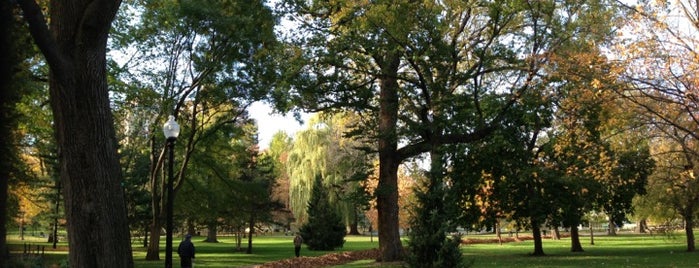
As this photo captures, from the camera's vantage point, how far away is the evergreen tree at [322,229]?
3862 centimetres

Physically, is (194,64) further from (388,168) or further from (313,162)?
(313,162)

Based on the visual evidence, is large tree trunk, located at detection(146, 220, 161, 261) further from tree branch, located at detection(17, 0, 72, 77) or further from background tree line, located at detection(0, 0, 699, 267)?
tree branch, located at detection(17, 0, 72, 77)

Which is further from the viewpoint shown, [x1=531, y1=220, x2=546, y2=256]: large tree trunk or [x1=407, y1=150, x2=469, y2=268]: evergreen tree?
[x1=531, y1=220, x2=546, y2=256]: large tree trunk

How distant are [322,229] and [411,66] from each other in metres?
19.6

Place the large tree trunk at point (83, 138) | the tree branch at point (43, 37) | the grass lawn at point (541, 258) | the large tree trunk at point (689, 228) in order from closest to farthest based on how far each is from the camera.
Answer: the tree branch at point (43, 37)
the large tree trunk at point (83, 138)
the grass lawn at point (541, 258)
the large tree trunk at point (689, 228)

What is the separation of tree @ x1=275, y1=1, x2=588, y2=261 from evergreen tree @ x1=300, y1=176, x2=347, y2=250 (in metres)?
15.7

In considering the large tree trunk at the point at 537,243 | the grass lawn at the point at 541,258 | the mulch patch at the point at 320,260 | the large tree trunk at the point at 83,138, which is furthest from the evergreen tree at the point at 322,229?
the large tree trunk at the point at 83,138

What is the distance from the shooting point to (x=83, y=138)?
816cm

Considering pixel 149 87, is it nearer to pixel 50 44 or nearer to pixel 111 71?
pixel 111 71

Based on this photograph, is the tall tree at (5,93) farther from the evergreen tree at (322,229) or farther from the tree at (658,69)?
the evergreen tree at (322,229)

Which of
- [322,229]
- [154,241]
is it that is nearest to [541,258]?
[322,229]

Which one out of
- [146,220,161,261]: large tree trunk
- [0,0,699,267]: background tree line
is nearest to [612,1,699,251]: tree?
[0,0,699,267]: background tree line

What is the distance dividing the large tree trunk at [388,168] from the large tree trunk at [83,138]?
48.4 feet

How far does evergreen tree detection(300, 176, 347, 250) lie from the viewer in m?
38.6
